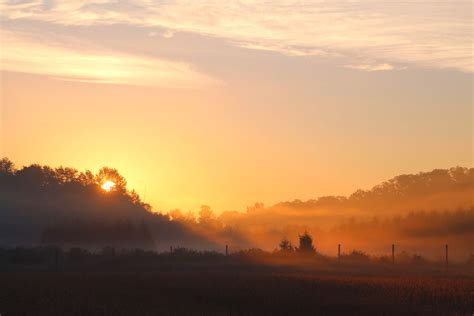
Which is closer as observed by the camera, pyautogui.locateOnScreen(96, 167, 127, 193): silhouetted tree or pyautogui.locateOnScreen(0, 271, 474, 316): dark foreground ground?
pyautogui.locateOnScreen(0, 271, 474, 316): dark foreground ground

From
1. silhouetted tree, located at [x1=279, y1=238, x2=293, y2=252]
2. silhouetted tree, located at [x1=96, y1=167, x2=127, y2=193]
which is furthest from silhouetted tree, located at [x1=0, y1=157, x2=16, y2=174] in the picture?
silhouetted tree, located at [x1=279, y1=238, x2=293, y2=252]

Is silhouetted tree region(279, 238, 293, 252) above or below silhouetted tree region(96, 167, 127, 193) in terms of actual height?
below

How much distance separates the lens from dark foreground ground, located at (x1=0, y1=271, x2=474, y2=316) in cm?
2745

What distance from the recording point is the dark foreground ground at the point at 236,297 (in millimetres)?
27453

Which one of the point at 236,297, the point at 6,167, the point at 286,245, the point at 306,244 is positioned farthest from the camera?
the point at 6,167

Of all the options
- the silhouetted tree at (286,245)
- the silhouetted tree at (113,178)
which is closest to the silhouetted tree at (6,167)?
the silhouetted tree at (113,178)

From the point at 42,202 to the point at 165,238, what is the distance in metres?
21.6

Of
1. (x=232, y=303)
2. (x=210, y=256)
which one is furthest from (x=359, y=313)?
(x=210, y=256)

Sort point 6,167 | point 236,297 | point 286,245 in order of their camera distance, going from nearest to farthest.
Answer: point 236,297
point 286,245
point 6,167

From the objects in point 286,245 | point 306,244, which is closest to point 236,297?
point 306,244

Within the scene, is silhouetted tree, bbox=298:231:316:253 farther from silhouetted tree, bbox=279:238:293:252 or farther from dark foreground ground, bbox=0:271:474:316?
dark foreground ground, bbox=0:271:474:316

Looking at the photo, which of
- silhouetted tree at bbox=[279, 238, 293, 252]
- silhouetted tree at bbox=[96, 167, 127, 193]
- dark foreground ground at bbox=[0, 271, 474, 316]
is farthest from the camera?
Result: silhouetted tree at bbox=[96, 167, 127, 193]

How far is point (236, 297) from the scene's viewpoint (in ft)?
104

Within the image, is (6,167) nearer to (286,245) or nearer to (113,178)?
(113,178)
